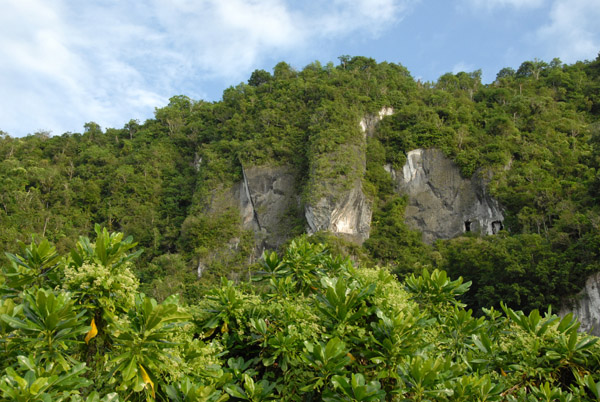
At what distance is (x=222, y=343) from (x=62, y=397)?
181 cm

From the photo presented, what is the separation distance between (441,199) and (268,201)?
12.8 meters

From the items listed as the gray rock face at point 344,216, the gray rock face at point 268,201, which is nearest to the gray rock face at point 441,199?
the gray rock face at point 344,216

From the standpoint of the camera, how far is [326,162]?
3631cm

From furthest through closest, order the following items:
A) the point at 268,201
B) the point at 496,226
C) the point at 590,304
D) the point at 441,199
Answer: the point at 268,201 → the point at 441,199 → the point at 496,226 → the point at 590,304

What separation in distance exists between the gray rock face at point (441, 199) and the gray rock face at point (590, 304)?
12221 millimetres

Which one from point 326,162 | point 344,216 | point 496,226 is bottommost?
point 496,226

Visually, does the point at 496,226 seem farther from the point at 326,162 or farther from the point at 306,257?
the point at 306,257

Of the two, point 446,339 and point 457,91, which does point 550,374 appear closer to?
point 446,339

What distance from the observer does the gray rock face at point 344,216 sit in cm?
3416

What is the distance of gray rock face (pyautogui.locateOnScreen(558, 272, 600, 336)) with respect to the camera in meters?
21.3

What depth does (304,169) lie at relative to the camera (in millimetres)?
39000

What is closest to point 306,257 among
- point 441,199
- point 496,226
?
point 496,226

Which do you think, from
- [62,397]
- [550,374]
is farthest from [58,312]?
[550,374]

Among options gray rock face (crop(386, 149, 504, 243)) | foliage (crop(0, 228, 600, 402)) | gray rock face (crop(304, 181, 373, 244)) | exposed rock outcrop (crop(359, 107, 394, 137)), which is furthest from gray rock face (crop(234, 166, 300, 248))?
foliage (crop(0, 228, 600, 402))
